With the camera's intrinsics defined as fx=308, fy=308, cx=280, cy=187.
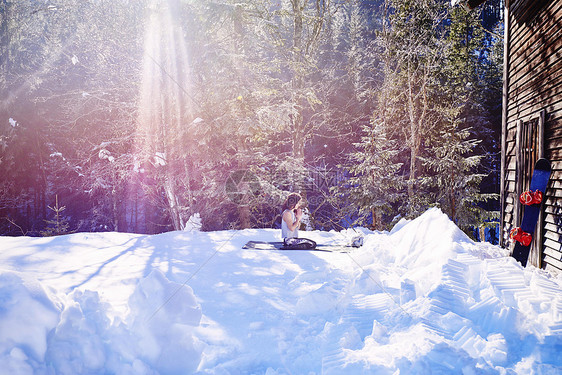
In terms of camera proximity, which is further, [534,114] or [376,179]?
[376,179]

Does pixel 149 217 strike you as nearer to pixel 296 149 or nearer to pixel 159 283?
pixel 296 149

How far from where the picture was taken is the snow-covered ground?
2164mm

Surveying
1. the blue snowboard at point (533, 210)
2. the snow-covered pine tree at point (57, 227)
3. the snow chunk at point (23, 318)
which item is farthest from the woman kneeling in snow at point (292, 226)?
the snow-covered pine tree at point (57, 227)

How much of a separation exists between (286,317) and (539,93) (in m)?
6.01

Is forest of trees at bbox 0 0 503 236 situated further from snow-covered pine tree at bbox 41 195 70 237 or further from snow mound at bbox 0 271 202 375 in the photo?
snow mound at bbox 0 271 202 375

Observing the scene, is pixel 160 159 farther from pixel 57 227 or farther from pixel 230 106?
pixel 57 227

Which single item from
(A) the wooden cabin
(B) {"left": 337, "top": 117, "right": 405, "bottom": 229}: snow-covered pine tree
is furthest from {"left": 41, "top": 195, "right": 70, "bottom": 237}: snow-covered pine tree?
(A) the wooden cabin

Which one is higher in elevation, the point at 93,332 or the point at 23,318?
the point at 23,318

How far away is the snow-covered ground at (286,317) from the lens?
216 cm

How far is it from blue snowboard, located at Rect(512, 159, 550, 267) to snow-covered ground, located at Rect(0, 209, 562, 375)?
896 millimetres

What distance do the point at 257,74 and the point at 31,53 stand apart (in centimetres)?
1725

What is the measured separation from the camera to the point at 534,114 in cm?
570

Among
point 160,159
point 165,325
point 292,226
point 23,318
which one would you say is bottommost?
point 292,226

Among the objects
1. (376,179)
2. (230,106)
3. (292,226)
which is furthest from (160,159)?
(376,179)
